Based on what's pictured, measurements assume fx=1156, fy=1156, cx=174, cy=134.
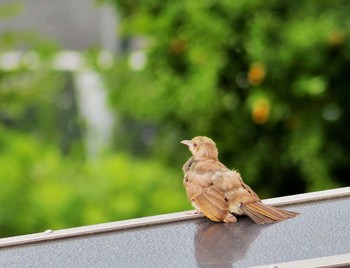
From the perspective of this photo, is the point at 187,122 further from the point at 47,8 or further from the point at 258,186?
the point at 47,8

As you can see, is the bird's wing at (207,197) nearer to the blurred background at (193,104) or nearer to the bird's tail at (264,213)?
the bird's tail at (264,213)

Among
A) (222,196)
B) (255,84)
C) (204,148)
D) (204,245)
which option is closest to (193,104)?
(255,84)

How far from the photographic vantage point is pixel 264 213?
3.51m

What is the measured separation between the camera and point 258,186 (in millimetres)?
7352

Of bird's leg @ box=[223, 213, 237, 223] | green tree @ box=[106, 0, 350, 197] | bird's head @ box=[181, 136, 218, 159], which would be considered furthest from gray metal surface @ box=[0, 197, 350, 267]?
green tree @ box=[106, 0, 350, 197]

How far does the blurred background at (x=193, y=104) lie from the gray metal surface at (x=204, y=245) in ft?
8.44

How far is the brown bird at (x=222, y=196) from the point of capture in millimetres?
3525

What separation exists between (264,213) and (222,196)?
15cm

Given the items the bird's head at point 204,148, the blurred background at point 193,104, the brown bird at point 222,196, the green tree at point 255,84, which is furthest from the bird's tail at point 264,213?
the green tree at point 255,84

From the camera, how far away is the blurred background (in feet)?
21.1

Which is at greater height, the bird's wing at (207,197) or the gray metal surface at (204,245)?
the bird's wing at (207,197)

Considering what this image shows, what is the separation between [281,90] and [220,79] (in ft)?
1.35

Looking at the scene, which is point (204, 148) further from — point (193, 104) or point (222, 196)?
point (193, 104)

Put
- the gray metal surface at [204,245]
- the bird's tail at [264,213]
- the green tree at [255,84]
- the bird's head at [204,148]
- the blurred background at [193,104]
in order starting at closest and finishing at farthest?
1. the gray metal surface at [204,245]
2. the bird's tail at [264,213]
3. the bird's head at [204,148]
4. the blurred background at [193,104]
5. the green tree at [255,84]
